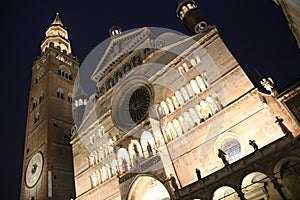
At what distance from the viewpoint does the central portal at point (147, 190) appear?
17.2m

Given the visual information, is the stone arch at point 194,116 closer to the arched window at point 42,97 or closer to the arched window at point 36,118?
the arched window at point 36,118

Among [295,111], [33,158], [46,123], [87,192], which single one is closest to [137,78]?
[87,192]

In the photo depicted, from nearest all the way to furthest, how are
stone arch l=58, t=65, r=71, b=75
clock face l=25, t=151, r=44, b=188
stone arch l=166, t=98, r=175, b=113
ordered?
stone arch l=166, t=98, r=175, b=113 → clock face l=25, t=151, r=44, b=188 → stone arch l=58, t=65, r=71, b=75

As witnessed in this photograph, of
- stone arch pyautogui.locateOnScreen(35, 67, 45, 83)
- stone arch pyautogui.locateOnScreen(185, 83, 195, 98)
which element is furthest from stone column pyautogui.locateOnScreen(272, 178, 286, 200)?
stone arch pyautogui.locateOnScreen(35, 67, 45, 83)

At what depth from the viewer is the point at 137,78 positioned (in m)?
22.4

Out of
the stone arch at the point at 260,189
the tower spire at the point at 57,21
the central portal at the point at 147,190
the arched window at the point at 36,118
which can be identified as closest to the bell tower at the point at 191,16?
the central portal at the point at 147,190

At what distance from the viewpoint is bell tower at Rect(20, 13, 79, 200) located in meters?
26.8

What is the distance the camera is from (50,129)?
29891 mm

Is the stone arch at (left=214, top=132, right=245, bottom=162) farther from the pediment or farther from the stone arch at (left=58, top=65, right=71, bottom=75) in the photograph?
the stone arch at (left=58, top=65, right=71, bottom=75)

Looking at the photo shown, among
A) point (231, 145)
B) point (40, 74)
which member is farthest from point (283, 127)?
point (40, 74)

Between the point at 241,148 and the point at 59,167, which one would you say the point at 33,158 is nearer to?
the point at 59,167

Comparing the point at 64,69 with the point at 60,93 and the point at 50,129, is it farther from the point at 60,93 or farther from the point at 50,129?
the point at 50,129

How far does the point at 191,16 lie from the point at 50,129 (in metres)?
19.9

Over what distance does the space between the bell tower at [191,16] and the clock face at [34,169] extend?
67.5 feet
